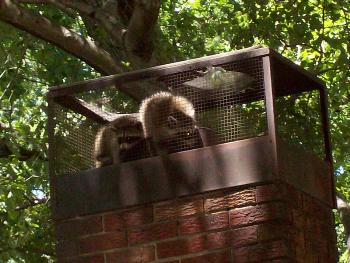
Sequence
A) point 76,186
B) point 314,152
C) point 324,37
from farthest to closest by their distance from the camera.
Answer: point 324,37
point 314,152
point 76,186

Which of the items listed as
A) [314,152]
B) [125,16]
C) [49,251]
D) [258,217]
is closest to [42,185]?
[49,251]

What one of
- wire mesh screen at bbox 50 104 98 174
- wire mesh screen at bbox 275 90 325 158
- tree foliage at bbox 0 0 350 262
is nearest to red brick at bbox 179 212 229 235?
wire mesh screen at bbox 50 104 98 174

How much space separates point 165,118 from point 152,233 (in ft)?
1.62

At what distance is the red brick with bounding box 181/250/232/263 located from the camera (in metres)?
3.68

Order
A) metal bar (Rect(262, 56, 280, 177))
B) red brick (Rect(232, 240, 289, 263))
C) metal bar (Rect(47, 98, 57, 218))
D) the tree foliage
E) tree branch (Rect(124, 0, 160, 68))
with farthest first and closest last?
the tree foliage < tree branch (Rect(124, 0, 160, 68)) < metal bar (Rect(47, 98, 57, 218)) < metal bar (Rect(262, 56, 280, 177)) < red brick (Rect(232, 240, 289, 263))

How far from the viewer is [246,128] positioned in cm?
389

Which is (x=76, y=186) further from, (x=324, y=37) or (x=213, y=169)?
(x=324, y=37)

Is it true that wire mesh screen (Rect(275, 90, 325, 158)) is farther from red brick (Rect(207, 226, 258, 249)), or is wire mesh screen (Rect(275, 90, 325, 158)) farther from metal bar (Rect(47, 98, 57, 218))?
metal bar (Rect(47, 98, 57, 218))

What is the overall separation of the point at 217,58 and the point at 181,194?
55 cm

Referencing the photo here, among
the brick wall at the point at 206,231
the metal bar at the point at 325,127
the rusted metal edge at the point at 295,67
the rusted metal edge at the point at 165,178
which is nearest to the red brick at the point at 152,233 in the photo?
the brick wall at the point at 206,231

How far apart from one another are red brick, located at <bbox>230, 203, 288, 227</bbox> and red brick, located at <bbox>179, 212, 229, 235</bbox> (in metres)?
0.03

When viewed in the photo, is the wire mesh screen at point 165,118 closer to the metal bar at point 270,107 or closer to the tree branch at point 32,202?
the metal bar at point 270,107

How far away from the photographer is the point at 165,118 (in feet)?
13.3

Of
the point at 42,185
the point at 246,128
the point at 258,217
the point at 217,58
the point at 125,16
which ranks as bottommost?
the point at 258,217
